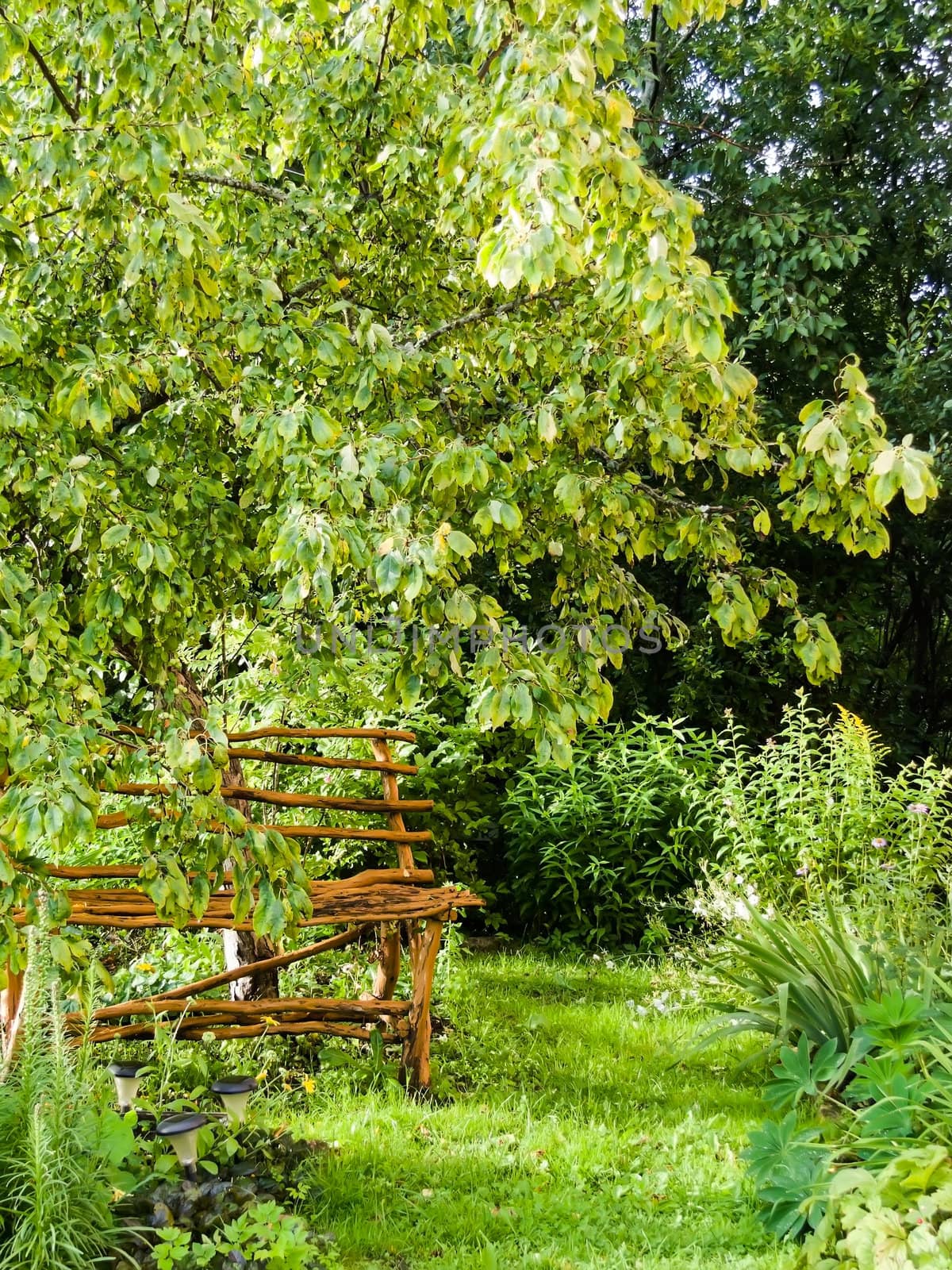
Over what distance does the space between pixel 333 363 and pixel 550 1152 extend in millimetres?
2081

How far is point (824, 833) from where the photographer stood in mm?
4492

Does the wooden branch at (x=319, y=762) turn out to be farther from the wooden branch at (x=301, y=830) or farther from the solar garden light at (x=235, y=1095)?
the solar garden light at (x=235, y=1095)

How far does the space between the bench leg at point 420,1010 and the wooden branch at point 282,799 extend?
47 cm

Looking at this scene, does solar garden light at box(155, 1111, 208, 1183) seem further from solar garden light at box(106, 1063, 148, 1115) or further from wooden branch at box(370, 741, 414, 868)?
wooden branch at box(370, 741, 414, 868)

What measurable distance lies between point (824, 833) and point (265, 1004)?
8.54ft

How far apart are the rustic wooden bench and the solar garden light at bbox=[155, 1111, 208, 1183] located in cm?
43

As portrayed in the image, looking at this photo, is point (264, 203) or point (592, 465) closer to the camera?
point (264, 203)

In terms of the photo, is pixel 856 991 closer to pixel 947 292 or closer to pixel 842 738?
pixel 842 738

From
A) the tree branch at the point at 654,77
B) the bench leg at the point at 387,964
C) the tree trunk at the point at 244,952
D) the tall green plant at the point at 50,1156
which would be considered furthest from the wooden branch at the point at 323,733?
the tree branch at the point at 654,77

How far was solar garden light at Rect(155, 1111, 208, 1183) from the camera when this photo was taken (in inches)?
85.0

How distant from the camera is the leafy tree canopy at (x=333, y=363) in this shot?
1776 mm

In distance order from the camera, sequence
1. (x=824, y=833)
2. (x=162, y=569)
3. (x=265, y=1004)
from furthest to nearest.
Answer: (x=824, y=833), (x=265, y=1004), (x=162, y=569)

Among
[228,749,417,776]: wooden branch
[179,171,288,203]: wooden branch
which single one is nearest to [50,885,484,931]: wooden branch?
[228,749,417,776]: wooden branch

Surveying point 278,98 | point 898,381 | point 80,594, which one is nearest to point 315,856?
point 80,594
